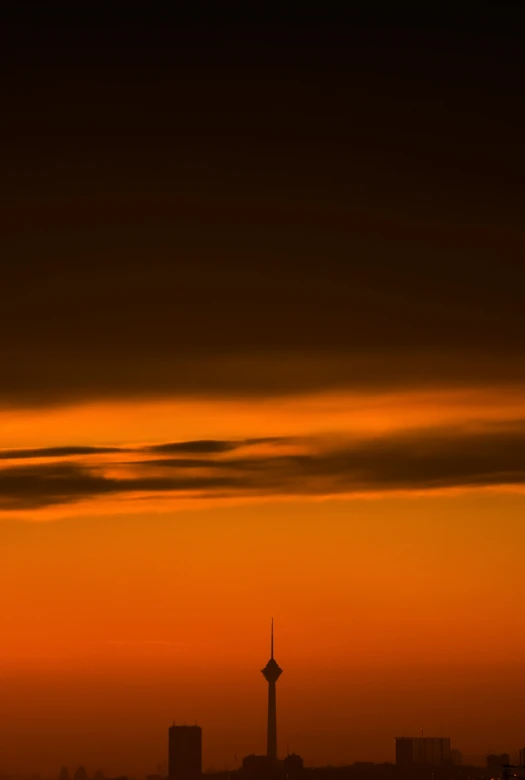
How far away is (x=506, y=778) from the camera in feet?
343
